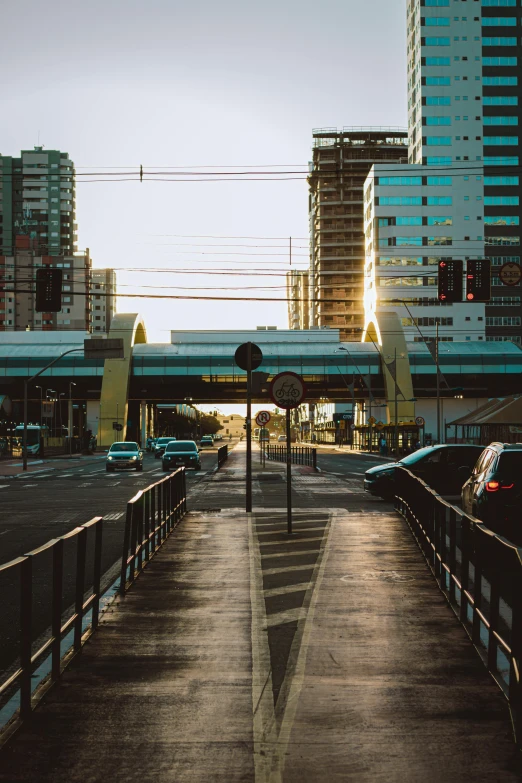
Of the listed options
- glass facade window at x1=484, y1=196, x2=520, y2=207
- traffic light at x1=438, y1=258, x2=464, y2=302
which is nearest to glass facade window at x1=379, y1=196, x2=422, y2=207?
→ glass facade window at x1=484, y1=196, x2=520, y2=207

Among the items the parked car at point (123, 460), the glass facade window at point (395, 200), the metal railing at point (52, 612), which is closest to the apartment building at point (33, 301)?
the glass facade window at point (395, 200)

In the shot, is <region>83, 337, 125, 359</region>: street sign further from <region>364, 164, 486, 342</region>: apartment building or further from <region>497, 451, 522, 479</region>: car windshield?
<region>364, 164, 486, 342</region>: apartment building

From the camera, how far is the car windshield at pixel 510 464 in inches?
561

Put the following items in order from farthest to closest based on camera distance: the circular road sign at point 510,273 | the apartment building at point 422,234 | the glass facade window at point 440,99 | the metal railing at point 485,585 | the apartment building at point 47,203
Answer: the apartment building at point 47,203
the glass facade window at point 440,99
the apartment building at point 422,234
the circular road sign at point 510,273
the metal railing at point 485,585

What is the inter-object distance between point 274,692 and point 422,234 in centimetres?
13857

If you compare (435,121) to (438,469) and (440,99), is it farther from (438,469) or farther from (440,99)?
(438,469)

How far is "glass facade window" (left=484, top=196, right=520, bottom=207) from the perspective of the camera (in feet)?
464

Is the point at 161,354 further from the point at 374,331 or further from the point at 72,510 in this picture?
the point at 72,510

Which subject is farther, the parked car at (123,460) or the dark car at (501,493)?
the parked car at (123,460)

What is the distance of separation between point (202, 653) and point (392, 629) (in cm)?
184

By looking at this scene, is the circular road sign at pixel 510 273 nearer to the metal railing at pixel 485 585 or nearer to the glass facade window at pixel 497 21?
the metal railing at pixel 485 585

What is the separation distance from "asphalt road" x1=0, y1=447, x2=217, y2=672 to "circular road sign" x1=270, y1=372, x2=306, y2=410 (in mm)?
3609

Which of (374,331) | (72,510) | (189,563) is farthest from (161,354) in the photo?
(189,563)

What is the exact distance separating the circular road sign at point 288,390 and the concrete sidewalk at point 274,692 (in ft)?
16.6
